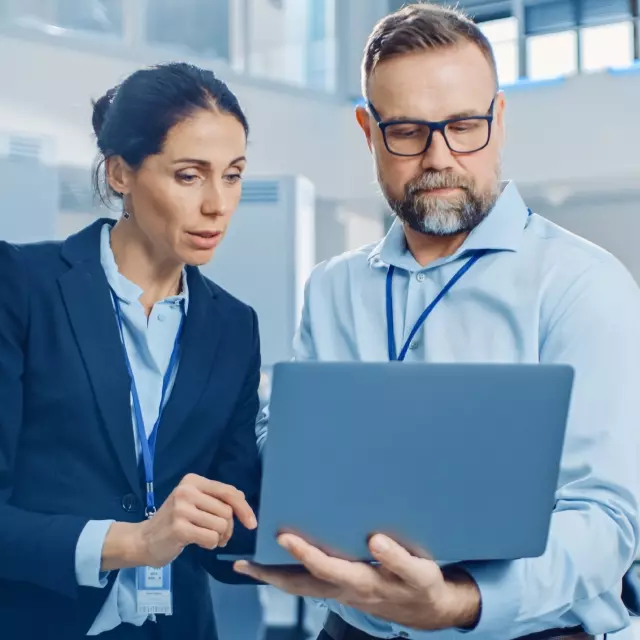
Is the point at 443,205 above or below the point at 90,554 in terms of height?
above

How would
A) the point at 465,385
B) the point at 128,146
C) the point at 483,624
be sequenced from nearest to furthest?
the point at 465,385 < the point at 483,624 < the point at 128,146

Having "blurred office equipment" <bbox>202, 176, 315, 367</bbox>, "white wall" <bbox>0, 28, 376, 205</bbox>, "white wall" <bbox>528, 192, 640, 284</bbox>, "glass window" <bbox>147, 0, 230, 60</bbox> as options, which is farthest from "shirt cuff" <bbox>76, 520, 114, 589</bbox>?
"white wall" <bbox>528, 192, 640, 284</bbox>

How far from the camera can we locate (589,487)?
4.09 feet

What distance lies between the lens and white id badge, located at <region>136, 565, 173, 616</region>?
1431 millimetres

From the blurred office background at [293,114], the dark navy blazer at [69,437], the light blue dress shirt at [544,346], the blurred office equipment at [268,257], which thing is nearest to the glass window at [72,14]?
the blurred office background at [293,114]

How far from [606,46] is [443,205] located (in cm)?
518

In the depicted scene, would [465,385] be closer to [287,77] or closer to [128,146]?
[128,146]

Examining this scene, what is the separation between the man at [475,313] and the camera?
118cm

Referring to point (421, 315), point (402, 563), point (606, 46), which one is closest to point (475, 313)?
point (421, 315)

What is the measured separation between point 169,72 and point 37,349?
0.51 metres

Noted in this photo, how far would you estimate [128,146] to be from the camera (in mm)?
1541

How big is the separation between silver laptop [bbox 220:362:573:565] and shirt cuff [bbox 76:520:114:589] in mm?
390

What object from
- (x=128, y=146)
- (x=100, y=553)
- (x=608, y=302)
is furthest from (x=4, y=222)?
(x=608, y=302)

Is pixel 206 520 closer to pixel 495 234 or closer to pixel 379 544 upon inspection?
pixel 379 544
